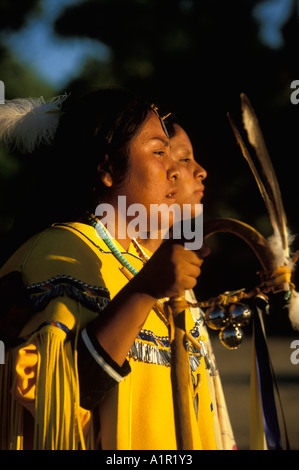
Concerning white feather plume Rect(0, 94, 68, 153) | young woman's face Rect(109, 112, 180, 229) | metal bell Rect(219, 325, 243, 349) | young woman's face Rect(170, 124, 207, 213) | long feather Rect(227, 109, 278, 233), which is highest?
young woman's face Rect(170, 124, 207, 213)

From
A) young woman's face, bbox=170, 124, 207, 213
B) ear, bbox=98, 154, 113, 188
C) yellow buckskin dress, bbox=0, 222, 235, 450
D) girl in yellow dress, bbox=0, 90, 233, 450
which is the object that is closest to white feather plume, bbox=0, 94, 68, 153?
girl in yellow dress, bbox=0, 90, 233, 450

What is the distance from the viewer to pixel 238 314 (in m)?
2.00

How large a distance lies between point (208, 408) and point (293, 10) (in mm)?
7706

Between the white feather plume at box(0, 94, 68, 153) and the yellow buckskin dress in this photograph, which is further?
the white feather plume at box(0, 94, 68, 153)

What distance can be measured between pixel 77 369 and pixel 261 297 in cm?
58

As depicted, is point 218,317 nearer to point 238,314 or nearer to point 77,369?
point 238,314

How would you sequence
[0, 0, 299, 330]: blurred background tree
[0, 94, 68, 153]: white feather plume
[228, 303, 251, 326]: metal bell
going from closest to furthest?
[228, 303, 251, 326]: metal bell → [0, 94, 68, 153]: white feather plume → [0, 0, 299, 330]: blurred background tree

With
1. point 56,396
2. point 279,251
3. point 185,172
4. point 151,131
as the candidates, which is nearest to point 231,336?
point 279,251

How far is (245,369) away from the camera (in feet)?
34.8

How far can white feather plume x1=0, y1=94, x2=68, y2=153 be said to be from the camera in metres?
2.67

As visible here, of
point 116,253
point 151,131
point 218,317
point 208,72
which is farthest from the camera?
point 208,72

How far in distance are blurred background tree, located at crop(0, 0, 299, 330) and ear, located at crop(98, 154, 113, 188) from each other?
3538 mm

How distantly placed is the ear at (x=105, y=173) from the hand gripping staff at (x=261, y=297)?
56 cm

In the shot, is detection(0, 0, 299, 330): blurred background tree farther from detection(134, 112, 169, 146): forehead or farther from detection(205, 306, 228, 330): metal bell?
detection(205, 306, 228, 330): metal bell
